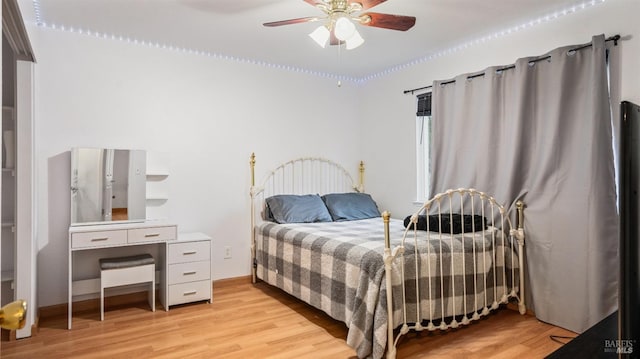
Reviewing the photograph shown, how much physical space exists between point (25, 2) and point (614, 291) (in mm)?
4236

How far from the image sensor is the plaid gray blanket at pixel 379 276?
7.63ft

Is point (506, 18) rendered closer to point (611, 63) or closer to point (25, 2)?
point (611, 63)

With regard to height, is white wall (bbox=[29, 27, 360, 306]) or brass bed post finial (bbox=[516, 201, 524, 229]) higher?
white wall (bbox=[29, 27, 360, 306])

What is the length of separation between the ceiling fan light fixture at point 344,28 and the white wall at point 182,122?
1.96 m

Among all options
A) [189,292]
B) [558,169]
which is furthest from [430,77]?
[189,292]

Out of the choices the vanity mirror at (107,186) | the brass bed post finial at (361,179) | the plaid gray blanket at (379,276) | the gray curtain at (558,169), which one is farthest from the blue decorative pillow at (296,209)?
the gray curtain at (558,169)

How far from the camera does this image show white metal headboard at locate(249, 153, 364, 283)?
13.5 feet

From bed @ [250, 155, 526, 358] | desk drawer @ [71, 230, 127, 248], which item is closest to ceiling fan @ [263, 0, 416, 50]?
bed @ [250, 155, 526, 358]

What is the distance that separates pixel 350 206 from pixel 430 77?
1.58m

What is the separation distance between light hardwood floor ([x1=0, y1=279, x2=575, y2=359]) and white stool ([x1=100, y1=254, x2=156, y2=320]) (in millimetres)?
260

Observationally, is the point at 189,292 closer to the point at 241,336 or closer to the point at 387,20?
the point at 241,336

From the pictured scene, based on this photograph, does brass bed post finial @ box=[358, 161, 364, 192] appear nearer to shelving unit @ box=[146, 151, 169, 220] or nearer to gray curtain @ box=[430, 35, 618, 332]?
gray curtain @ box=[430, 35, 618, 332]

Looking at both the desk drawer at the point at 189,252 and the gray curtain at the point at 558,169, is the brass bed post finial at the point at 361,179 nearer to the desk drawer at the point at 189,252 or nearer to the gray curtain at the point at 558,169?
the gray curtain at the point at 558,169

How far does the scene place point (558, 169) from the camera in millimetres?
2793
